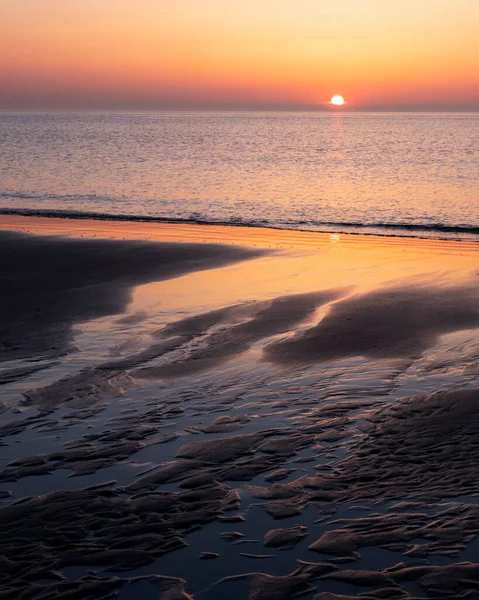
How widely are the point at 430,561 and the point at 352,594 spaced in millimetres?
615

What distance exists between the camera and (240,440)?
20.7 ft

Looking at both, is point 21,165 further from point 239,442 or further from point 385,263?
point 239,442

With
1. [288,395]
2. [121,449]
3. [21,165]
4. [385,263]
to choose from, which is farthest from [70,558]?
[21,165]

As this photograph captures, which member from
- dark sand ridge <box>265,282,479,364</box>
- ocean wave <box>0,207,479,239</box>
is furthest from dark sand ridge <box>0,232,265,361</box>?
ocean wave <box>0,207,479,239</box>

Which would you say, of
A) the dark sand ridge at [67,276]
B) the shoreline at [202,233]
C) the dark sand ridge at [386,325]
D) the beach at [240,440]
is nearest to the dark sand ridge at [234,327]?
the beach at [240,440]

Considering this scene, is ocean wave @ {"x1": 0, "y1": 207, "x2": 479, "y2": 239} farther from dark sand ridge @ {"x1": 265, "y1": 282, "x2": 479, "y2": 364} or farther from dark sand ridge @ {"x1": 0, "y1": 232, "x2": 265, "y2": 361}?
dark sand ridge @ {"x1": 265, "y1": 282, "x2": 479, "y2": 364}

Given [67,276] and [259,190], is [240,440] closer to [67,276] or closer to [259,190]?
[67,276]

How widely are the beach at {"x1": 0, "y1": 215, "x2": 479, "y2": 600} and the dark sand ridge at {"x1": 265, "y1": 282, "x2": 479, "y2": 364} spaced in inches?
1.9

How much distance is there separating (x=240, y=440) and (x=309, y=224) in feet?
63.5

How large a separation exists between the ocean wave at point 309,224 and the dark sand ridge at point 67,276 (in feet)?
20.6

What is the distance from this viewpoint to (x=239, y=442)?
6285 mm

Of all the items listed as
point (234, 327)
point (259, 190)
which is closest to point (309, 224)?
point (259, 190)

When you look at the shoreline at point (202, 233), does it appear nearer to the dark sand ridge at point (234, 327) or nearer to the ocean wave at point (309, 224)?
the ocean wave at point (309, 224)

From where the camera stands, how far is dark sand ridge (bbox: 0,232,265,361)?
1020 centimetres
